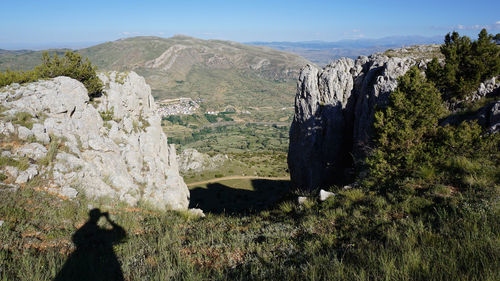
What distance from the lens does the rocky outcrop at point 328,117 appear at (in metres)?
34.2

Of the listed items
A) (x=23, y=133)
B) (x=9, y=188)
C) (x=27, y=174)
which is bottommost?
(x=9, y=188)

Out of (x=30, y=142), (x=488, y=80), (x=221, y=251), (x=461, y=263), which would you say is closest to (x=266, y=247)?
(x=221, y=251)

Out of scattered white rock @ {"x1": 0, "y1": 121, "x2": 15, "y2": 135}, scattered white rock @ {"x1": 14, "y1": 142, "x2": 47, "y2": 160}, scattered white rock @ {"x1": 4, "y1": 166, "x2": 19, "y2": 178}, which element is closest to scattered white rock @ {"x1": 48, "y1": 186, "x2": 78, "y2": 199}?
scattered white rock @ {"x1": 4, "y1": 166, "x2": 19, "y2": 178}

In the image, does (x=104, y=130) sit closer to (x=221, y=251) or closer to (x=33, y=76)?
(x=33, y=76)

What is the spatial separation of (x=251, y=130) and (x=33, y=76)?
176525 millimetres

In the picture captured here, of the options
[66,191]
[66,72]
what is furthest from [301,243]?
[66,72]

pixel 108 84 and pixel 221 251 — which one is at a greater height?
pixel 108 84

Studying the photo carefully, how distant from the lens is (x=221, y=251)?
7.41m

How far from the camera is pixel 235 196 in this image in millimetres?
47219

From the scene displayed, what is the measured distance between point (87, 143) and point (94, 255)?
12.2 metres

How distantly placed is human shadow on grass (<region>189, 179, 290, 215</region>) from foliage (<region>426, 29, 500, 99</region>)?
26100 millimetres

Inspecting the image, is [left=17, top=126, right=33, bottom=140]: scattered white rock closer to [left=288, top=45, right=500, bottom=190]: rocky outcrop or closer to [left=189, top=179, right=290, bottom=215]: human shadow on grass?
[left=189, top=179, right=290, bottom=215]: human shadow on grass

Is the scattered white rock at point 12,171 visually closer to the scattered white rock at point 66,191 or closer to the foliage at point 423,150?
the scattered white rock at point 66,191

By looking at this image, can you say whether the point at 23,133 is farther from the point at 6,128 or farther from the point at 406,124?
the point at 406,124
